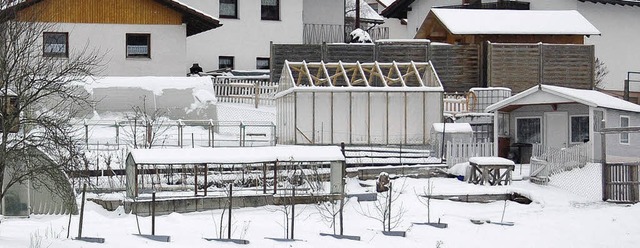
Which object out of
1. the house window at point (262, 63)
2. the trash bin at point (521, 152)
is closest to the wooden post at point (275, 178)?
the trash bin at point (521, 152)

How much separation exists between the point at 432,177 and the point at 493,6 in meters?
22.1

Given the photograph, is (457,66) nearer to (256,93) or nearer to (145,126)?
(256,93)

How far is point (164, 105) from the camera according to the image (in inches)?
1571

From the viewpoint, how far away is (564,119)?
3631cm

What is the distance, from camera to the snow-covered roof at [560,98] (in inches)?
1326

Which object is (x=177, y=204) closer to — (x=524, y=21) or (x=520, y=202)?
(x=520, y=202)

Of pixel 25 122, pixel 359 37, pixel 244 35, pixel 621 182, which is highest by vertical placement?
pixel 244 35

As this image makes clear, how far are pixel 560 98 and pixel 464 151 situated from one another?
370 cm

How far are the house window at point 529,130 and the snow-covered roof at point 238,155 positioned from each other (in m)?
9.44

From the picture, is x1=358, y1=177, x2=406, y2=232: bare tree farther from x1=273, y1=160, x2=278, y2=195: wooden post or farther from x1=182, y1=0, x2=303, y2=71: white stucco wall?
x1=182, y1=0, x2=303, y2=71: white stucco wall

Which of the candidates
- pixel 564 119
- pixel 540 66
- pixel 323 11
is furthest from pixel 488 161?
pixel 323 11

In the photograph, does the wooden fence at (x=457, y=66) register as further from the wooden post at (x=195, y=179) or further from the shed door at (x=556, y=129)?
the wooden post at (x=195, y=179)

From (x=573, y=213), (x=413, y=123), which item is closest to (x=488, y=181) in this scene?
(x=573, y=213)

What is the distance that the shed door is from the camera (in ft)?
119
